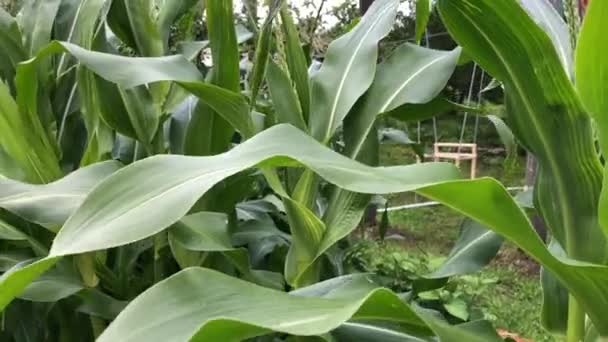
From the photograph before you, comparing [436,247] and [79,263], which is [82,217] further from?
[436,247]

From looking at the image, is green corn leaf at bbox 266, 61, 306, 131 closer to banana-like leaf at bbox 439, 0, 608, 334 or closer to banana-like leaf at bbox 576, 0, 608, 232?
banana-like leaf at bbox 439, 0, 608, 334

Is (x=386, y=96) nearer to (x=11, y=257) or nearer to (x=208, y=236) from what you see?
(x=208, y=236)

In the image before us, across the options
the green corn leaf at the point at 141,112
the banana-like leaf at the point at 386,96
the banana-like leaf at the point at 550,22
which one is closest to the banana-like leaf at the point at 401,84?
the banana-like leaf at the point at 386,96

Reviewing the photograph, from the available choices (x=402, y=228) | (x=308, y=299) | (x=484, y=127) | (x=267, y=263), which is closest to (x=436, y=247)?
(x=402, y=228)

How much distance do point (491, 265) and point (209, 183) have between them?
10.2 ft

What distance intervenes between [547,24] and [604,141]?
0.26 meters

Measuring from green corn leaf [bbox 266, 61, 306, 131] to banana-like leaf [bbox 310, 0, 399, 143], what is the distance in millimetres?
18

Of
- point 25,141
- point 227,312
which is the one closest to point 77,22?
point 25,141

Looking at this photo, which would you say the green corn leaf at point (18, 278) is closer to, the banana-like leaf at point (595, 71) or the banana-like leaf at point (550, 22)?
the banana-like leaf at point (595, 71)

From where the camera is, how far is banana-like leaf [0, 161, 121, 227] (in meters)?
0.56

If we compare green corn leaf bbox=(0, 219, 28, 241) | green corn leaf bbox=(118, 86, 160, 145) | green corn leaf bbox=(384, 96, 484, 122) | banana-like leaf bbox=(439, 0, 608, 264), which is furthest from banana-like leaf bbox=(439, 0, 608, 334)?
green corn leaf bbox=(0, 219, 28, 241)

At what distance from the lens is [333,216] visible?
638 millimetres

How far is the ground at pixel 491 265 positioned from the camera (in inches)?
83.3

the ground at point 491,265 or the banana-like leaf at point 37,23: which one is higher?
the banana-like leaf at point 37,23
